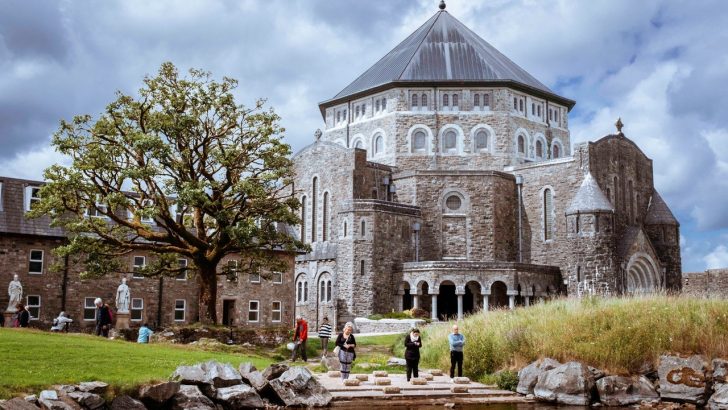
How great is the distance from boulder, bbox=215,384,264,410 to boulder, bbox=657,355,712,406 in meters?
11.2

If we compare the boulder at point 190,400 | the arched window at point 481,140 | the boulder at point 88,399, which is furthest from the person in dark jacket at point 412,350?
the arched window at point 481,140

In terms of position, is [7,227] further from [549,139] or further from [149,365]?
[549,139]

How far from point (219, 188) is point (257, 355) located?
26.4 ft

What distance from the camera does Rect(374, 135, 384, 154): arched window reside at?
65562mm

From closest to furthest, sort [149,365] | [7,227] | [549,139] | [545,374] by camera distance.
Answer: [149,365]
[545,374]
[7,227]
[549,139]

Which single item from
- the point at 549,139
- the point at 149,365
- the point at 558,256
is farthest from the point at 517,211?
the point at 149,365

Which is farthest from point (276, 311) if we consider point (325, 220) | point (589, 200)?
point (589, 200)

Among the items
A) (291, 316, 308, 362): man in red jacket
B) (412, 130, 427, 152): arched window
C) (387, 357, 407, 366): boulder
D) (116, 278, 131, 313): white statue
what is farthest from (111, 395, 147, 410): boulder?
(412, 130, 427, 152): arched window

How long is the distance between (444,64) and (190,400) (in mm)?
53036

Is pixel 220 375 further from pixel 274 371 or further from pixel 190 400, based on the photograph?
pixel 274 371

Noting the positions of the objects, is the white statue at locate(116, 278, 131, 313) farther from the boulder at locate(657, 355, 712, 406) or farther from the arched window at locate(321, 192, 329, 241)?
the arched window at locate(321, 192, 329, 241)

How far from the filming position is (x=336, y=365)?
2612cm

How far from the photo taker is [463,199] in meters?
58.4

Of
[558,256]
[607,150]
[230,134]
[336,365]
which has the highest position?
[607,150]
